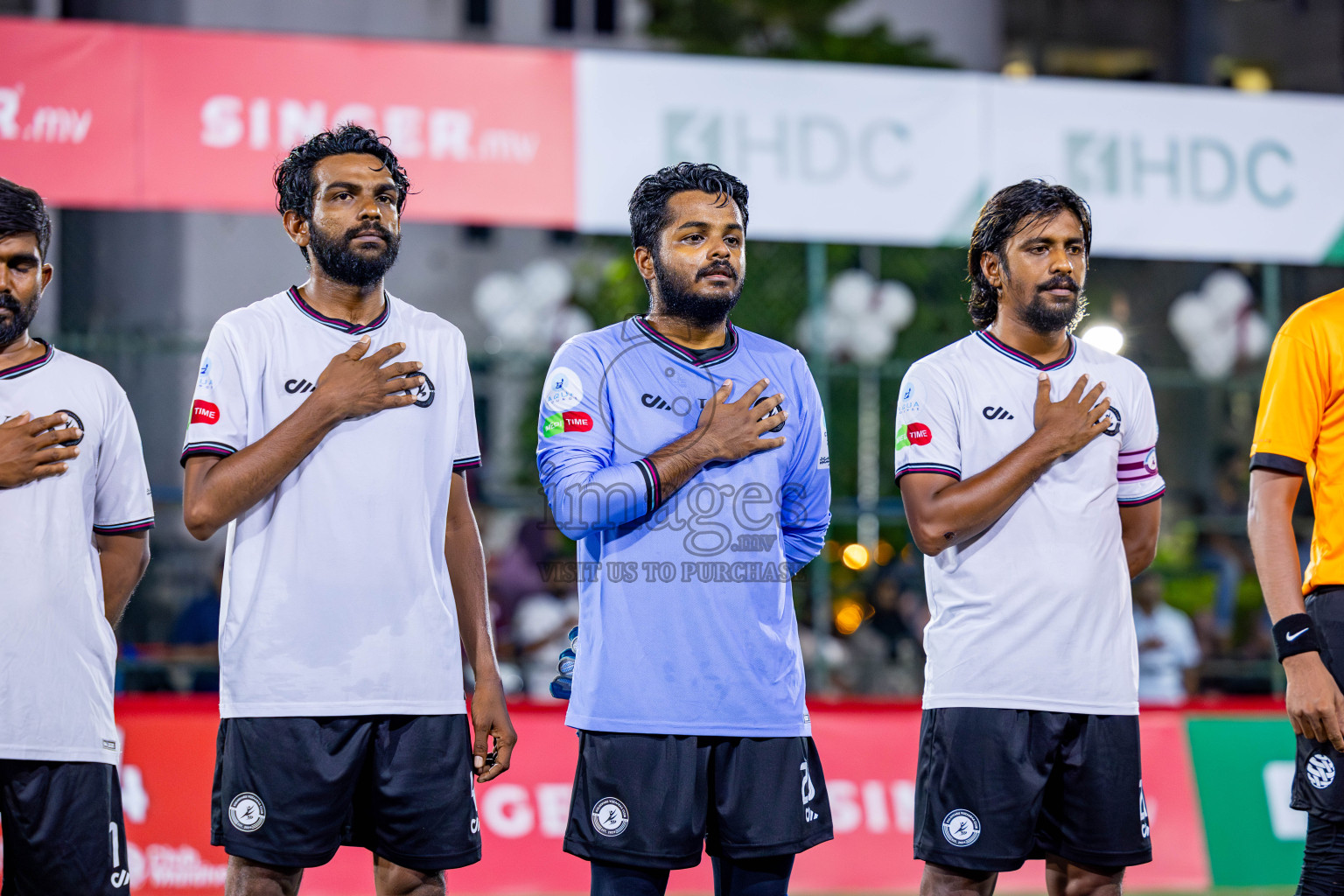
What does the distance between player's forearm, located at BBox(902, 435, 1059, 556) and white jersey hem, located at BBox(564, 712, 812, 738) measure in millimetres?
686

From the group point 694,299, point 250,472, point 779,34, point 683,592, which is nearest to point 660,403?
point 694,299

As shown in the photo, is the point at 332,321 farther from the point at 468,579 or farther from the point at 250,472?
the point at 468,579

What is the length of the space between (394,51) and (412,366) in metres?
4.25

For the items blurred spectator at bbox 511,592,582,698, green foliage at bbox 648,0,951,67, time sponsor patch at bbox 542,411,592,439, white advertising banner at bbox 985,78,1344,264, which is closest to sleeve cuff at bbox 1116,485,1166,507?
time sponsor patch at bbox 542,411,592,439

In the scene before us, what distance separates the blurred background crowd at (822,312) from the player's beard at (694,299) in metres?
2.62

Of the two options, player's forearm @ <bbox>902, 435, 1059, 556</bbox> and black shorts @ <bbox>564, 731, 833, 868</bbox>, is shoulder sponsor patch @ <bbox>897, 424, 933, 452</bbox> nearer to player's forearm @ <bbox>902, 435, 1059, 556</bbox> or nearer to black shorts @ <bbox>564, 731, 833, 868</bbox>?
player's forearm @ <bbox>902, 435, 1059, 556</bbox>

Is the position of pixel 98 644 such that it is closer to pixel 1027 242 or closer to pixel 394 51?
pixel 1027 242

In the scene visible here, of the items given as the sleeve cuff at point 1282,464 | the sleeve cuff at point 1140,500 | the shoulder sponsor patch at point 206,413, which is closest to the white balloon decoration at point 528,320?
the sleeve cuff at point 1140,500

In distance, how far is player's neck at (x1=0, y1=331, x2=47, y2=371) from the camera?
3.47m

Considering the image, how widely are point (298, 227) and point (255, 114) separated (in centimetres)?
373

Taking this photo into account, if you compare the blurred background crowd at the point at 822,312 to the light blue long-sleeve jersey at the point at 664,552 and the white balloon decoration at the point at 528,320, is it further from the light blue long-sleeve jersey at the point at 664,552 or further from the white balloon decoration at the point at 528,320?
the light blue long-sleeve jersey at the point at 664,552

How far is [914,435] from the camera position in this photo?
12.7 feet

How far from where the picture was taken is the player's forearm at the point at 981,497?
3.64m

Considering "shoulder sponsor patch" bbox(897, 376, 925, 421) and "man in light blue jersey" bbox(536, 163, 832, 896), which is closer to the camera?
"man in light blue jersey" bbox(536, 163, 832, 896)
